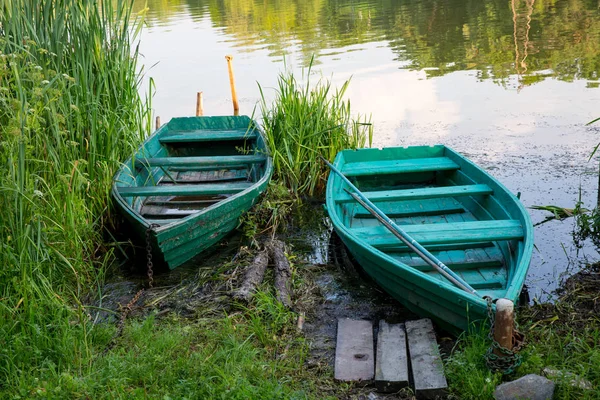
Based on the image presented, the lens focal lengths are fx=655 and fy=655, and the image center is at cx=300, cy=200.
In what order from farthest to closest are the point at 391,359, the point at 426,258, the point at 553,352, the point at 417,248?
the point at 417,248
the point at 426,258
the point at 391,359
the point at 553,352

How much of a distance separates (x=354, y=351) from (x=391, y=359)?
25 cm

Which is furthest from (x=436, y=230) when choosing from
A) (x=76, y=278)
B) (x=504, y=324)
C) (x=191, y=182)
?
(x=191, y=182)

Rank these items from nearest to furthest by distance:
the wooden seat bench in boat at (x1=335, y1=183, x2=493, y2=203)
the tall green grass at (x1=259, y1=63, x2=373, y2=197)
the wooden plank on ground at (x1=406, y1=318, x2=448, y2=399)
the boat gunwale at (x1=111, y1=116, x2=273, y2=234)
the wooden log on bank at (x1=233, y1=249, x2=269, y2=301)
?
the wooden plank on ground at (x1=406, y1=318, x2=448, y2=399) < the wooden log on bank at (x1=233, y1=249, x2=269, y2=301) < the boat gunwale at (x1=111, y1=116, x2=273, y2=234) < the wooden seat bench in boat at (x1=335, y1=183, x2=493, y2=203) < the tall green grass at (x1=259, y1=63, x2=373, y2=197)

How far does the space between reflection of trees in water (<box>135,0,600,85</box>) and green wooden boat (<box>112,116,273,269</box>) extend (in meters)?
5.09

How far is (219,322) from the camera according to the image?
160 inches

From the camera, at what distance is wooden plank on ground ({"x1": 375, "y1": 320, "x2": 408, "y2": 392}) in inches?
134

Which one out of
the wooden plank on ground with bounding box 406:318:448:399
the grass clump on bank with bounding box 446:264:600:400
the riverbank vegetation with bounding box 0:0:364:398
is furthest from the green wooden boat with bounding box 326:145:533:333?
the riverbank vegetation with bounding box 0:0:364:398

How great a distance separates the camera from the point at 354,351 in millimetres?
3764

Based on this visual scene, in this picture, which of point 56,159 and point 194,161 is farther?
point 194,161

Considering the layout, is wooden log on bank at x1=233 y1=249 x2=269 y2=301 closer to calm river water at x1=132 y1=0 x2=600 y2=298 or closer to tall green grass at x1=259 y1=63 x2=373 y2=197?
tall green grass at x1=259 y1=63 x2=373 y2=197

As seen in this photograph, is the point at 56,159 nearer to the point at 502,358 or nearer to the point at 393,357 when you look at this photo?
the point at 393,357

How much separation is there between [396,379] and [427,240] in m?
1.28

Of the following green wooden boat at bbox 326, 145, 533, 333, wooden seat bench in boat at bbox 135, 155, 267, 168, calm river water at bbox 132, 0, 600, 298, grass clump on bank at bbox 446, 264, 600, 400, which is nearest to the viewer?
grass clump on bank at bbox 446, 264, 600, 400

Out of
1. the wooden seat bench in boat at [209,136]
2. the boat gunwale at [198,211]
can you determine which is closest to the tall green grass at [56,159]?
the boat gunwale at [198,211]
